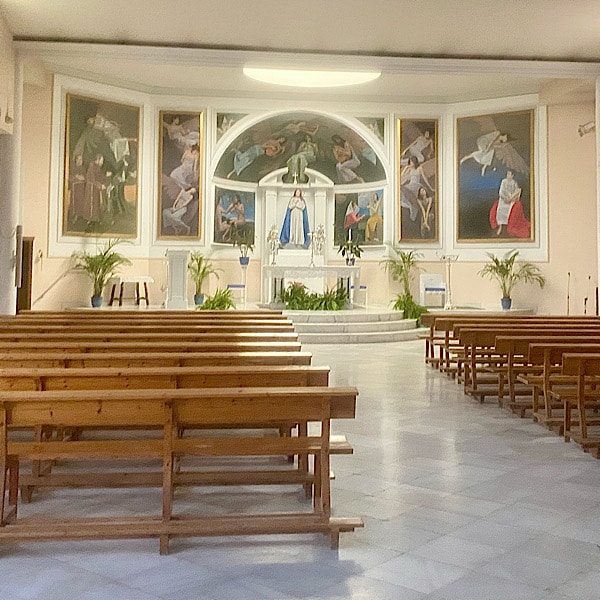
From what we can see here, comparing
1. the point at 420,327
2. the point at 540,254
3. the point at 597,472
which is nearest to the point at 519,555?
the point at 597,472

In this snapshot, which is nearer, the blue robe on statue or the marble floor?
the marble floor

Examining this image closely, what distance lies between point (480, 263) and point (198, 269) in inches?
272

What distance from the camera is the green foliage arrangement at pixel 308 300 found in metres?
15.2

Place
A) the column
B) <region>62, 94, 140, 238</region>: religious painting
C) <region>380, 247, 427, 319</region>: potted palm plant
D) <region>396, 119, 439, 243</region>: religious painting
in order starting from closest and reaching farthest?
the column, <region>62, 94, 140, 238</region>: religious painting, <region>380, 247, 427, 319</region>: potted palm plant, <region>396, 119, 439, 243</region>: religious painting

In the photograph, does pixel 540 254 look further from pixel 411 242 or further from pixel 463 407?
pixel 463 407

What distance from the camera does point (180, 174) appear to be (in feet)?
57.0

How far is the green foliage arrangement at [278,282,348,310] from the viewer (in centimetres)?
1518

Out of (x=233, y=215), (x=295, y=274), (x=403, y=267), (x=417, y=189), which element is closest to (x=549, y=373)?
(x=295, y=274)

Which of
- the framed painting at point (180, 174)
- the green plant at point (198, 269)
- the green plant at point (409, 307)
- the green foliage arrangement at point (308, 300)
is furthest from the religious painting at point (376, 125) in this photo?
the green plant at point (198, 269)

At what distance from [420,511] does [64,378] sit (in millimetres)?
1952

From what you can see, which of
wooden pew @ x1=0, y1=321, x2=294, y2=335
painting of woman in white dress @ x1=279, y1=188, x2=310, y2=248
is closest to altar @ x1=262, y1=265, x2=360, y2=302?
painting of woman in white dress @ x1=279, y1=188, x2=310, y2=248

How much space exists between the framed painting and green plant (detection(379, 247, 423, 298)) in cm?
489

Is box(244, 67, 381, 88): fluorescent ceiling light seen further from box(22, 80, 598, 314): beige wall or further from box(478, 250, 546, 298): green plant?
box(478, 250, 546, 298): green plant

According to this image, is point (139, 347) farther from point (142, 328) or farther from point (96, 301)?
point (96, 301)
